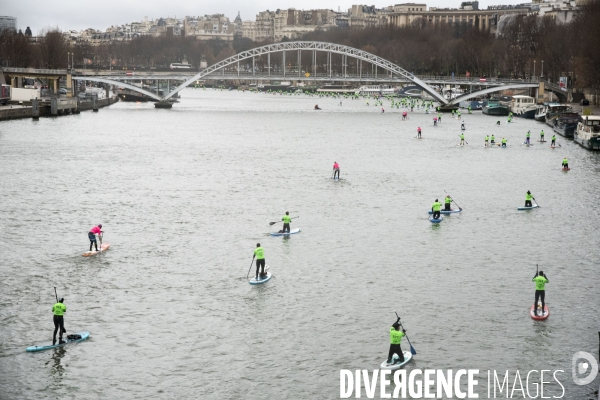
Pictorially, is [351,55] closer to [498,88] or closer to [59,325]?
[498,88]

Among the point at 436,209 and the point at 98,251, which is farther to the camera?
the point at 436,209

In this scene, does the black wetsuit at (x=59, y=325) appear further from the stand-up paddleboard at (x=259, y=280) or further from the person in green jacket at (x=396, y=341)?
the person in green jacket at (x=396, y=341)

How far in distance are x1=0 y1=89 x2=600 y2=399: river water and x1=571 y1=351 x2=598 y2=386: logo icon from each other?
252 millimetres

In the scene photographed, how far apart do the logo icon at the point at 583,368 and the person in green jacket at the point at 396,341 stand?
391cm

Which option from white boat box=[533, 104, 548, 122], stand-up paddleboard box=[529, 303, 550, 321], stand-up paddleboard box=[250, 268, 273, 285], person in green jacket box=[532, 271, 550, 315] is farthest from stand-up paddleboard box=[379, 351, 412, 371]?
white boat box=[533, 104, 548, 122]

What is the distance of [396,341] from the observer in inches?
818

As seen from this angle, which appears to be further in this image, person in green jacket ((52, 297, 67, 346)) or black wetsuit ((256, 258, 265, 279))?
black wetsuit ((256, 258, 265, 279))

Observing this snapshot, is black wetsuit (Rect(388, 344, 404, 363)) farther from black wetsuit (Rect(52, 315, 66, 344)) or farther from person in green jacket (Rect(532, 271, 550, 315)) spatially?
black wetsuit (Rect(52, 315, 66, 344))

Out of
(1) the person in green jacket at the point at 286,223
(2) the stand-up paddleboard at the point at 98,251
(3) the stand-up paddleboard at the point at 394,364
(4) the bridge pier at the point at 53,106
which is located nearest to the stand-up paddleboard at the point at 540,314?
(3) the stand-up paddleboard at the point at 394,364

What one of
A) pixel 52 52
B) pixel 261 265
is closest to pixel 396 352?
pixel 261 265

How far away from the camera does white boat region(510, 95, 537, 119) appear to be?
102m

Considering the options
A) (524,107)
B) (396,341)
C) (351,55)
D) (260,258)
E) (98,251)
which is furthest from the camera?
(351,55)

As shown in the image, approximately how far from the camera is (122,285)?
27.1 meters

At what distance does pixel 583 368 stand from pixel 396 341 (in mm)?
4388
